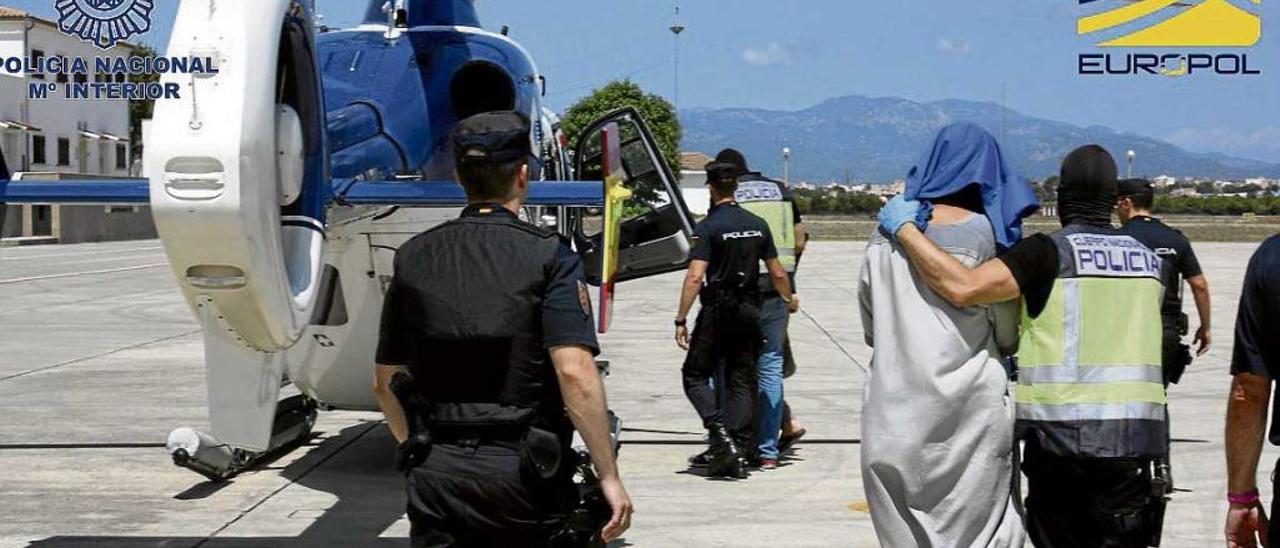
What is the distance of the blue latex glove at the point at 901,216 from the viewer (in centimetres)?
423

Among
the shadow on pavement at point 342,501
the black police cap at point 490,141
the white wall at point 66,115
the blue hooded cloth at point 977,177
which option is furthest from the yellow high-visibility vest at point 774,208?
the white wall at point 66,115

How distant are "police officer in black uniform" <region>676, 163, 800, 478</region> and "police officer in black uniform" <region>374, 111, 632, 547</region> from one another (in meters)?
4.66

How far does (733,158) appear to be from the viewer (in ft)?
28.9

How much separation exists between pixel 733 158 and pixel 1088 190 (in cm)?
447

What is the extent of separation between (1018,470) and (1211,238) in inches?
2136

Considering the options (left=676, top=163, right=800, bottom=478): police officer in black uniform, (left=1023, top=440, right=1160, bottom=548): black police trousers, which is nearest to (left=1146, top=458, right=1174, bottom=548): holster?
(left=1023, top=440, right=1160, bottom=548): black police trousers

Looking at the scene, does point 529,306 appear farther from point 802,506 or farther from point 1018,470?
point 802,506

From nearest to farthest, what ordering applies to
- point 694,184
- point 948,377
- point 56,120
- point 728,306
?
point 948,377 < point 728,306 < point 56,120 < point 694,184

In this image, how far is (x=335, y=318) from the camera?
771cm

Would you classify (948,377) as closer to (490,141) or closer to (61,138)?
(490,141)

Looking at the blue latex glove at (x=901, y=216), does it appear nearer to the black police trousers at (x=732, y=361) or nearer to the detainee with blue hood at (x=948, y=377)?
the detainee with blue hood at (x=948, y=377)

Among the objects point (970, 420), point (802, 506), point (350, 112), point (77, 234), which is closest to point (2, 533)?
point (350, 112)

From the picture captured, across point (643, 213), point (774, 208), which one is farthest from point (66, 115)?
point (643, 213)

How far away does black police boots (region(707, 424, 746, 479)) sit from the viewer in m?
8.20
